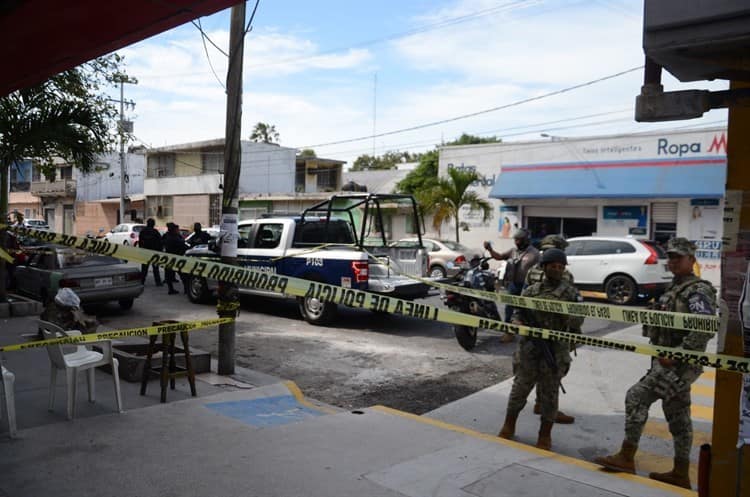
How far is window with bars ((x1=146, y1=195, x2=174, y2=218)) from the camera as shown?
43344 millimetres

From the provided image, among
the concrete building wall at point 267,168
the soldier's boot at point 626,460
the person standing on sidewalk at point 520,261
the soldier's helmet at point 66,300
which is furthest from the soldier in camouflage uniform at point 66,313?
the concrete building wall at point 267,168

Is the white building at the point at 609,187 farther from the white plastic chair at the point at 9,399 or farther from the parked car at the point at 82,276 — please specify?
the white plastic chair at the point at 9,399

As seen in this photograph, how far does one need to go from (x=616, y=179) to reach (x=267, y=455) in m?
19.8

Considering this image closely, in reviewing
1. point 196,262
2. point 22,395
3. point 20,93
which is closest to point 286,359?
point 22,395

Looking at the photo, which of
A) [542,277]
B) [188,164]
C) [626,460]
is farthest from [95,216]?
[626,460]

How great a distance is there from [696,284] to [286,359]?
551cm

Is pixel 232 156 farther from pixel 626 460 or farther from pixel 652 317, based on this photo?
pixel 626 460

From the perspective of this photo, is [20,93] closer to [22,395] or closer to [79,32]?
[22,395]

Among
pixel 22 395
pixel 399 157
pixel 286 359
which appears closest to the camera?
pixel 22 395

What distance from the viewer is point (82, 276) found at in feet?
36.2

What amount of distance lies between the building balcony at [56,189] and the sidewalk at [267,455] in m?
51.7

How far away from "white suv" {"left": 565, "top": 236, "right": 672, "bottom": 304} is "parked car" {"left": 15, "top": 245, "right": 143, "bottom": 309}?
10247 mm

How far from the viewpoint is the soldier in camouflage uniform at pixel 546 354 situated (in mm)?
5070

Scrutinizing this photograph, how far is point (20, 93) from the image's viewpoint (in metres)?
10.4
